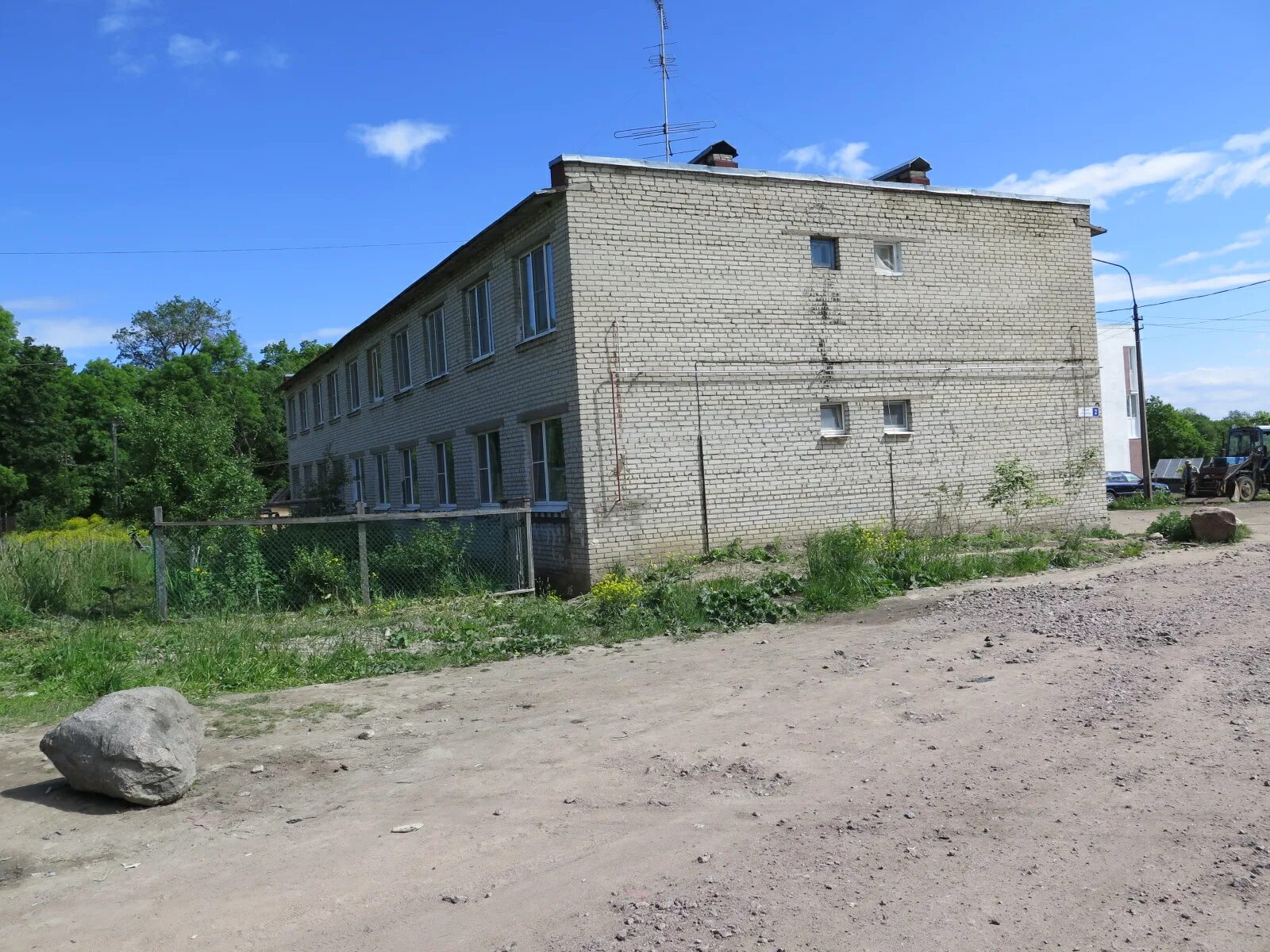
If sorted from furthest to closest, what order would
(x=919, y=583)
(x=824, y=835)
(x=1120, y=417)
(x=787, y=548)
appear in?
1. (x=1120, y=417)
2. (x=787, y=548)
3. (x=919, y=583)
4. (x=824, y=835)

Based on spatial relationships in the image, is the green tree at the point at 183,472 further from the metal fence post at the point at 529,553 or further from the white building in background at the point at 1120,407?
the white building in background at the point at 1120,407

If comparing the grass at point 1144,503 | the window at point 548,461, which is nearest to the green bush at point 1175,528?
the window at point 548,461

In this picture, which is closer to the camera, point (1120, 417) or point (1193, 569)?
point (1193, 569)

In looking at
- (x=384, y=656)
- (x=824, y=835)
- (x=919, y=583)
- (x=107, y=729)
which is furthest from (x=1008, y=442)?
(x=107, y=729)

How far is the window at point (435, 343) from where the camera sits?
67.3ft

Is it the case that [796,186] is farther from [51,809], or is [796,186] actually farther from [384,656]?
[51,809]

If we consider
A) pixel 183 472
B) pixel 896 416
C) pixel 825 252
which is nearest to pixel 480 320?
pixel 183 472

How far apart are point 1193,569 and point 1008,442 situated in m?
5.31

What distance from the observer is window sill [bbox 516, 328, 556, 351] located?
1525 centimetres

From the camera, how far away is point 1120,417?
5078 centimetres

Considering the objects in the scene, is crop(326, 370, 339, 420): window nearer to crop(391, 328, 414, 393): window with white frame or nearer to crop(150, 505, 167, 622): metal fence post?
crop(391, 328, 414, 393): window with white frame

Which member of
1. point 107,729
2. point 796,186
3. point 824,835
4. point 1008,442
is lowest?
point 824,835

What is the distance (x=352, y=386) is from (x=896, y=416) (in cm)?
1693

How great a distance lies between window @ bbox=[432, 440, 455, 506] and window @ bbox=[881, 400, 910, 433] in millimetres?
8763
